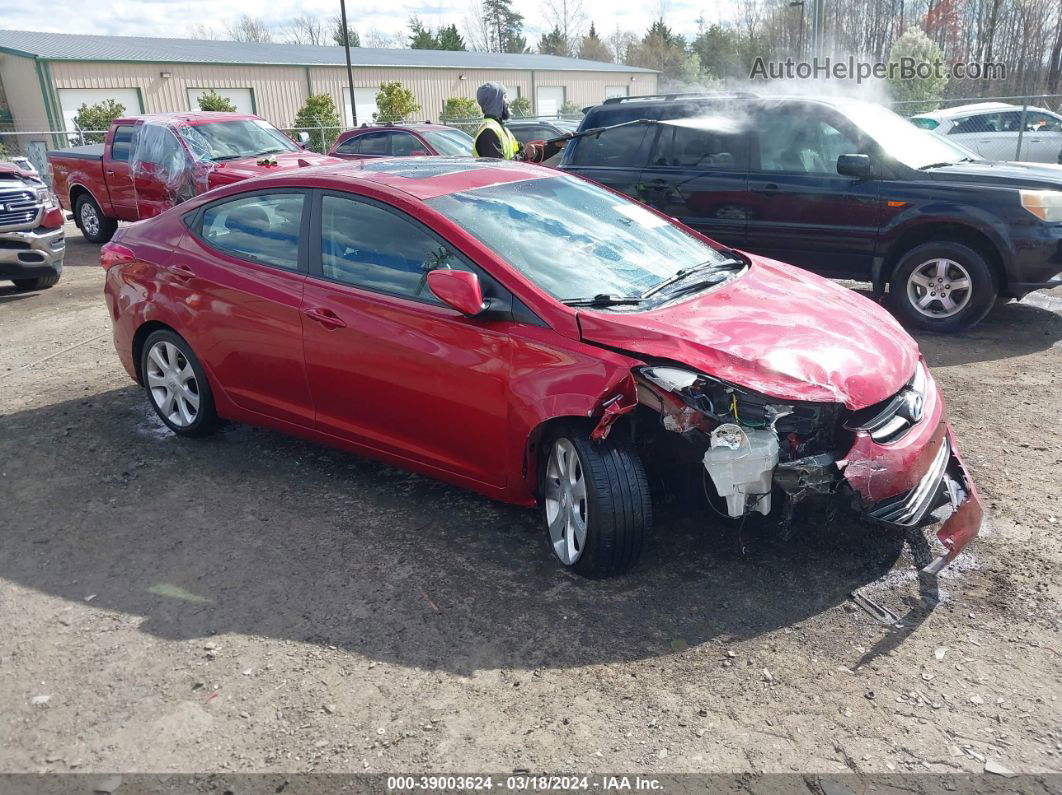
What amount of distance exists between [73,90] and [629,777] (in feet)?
113

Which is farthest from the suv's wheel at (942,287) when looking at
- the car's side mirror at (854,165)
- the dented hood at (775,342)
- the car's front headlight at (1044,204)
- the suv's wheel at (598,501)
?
the suv's wheel at (598,501)

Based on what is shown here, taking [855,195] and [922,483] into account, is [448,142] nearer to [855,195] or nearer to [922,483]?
[855,195]

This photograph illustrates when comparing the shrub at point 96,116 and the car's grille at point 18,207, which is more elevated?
the shrub at point 96,116

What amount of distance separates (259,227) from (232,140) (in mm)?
7719

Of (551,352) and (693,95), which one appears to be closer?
(551,352)

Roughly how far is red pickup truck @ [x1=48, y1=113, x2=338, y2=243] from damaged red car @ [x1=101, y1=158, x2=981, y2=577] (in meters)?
6.12

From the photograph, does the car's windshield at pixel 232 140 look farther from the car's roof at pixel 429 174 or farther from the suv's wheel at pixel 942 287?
the suv's wheel at pixel 942 287

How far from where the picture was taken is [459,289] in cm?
357

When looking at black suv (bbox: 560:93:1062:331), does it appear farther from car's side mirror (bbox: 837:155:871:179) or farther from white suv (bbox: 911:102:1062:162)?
white suv (bbox: 911:102:1062:162)

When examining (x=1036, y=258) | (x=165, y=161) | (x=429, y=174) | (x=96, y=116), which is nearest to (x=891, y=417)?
(x=429, y=174)

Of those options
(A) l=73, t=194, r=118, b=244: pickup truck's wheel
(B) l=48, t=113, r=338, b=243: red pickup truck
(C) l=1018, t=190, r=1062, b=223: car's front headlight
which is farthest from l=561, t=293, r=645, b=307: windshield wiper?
(A) l=73, t=194, r=118, b=244: pickup truck's wheel

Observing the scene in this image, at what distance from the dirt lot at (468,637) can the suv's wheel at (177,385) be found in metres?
0.40

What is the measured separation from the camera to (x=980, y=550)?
12.3 feet

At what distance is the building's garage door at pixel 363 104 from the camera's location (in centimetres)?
3825
